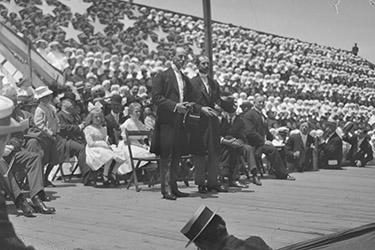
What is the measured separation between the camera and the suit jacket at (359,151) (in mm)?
17141

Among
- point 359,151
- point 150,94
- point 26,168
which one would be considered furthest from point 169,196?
point 359,151

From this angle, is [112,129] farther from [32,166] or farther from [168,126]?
[32,166]

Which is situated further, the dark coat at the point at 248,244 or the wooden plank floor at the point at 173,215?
the wooden plank floor at the point at 173,215

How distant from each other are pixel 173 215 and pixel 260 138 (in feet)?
14.9

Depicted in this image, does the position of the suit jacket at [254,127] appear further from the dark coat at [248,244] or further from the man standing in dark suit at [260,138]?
the dark coat at [248,244]

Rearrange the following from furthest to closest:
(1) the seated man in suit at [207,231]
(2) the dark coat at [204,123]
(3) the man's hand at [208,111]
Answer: (2) the dark coat at [204,123]
(3) the man's hand at [208,111]
(1) the seated man in suit at [207,231]

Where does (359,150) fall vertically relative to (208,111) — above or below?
below

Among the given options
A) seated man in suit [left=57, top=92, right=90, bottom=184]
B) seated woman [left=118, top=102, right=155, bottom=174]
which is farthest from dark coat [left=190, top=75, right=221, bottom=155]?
seated man in suit [left=57, top=92, right=90, bottom=184]

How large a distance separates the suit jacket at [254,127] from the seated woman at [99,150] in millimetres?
2270

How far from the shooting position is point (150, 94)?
50.5 ft

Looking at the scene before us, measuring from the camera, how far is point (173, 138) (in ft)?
28.6

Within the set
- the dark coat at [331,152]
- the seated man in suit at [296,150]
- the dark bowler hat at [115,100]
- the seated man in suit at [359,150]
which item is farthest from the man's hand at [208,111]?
the seated man in suit at [359,150]

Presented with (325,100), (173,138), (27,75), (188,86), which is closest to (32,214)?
(173,138)

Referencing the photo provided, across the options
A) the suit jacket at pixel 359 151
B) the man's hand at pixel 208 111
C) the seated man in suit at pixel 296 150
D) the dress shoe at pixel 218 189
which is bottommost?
the suit jacket at pixel 359 151
